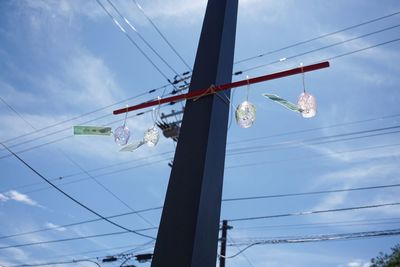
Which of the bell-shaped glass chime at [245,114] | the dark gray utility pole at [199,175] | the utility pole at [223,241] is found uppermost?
the utility pole at [223,241]

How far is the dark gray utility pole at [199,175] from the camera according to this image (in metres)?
1.89

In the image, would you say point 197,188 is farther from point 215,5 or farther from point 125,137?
point 215,5

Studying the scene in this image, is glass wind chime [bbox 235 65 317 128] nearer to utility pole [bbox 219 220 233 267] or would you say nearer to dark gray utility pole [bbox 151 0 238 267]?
dark gray utility pole [bbox 151 0 238 267]

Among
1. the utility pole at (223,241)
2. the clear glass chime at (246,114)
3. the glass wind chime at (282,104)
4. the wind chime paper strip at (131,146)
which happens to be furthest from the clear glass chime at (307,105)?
the utility pole at (223,241)

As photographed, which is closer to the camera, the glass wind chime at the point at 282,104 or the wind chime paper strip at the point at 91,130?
the glass wind chime at the point at 282,104

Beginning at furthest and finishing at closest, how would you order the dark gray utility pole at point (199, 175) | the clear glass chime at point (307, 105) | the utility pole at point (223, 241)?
1. the utility pole at point (223, 241)
2. the clear glass chime at point (307, 105)
3. the dark gray utility pole at point (199, 175)

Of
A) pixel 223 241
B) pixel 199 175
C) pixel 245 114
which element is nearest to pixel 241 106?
pixel 245 114

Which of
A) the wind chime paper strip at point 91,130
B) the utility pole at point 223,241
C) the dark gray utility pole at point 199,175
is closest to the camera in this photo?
the dark gray utility pole at point 199,175

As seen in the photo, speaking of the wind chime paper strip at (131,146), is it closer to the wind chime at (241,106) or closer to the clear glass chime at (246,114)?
the wind chime at (241,106)

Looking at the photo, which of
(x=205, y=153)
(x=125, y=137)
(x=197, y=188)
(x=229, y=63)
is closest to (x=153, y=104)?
(x=125, y=137)

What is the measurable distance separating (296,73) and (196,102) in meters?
0.83

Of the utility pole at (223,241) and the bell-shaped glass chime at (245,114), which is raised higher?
the utility pole at (223,241)

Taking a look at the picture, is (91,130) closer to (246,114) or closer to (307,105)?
(246,114)

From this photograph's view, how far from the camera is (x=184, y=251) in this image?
72.4 inches
